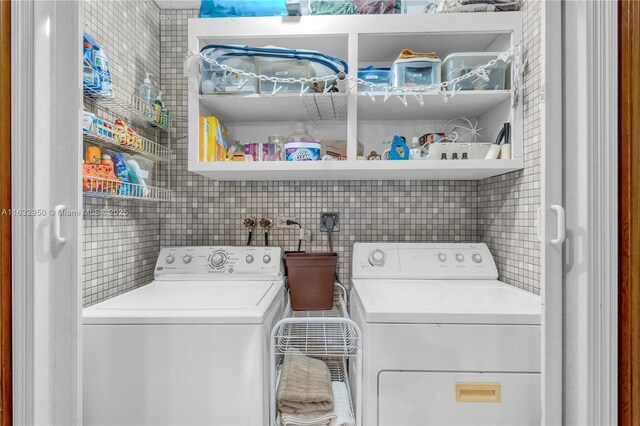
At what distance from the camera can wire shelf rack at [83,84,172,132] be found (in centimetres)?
147

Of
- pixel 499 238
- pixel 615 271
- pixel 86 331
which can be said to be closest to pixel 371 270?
pixel 499 238

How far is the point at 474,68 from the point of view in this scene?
165cm

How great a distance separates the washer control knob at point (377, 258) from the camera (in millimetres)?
1900

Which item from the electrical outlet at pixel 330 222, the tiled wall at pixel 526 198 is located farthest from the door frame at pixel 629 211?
the electrical outlet at pixel 330 222

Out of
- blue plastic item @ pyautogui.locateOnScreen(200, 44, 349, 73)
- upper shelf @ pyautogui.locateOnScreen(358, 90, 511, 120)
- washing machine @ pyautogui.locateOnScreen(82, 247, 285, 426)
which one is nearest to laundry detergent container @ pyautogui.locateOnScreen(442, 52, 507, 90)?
upper shelf @ pyautogui.locateOnScreen(358, 90, 511, 120)

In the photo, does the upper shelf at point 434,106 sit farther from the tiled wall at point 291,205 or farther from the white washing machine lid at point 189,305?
the white washing machine lid at point 189,305

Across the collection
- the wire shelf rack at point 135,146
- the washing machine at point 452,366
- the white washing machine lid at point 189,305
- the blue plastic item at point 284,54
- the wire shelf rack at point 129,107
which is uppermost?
the blue plastic item at point 284,54

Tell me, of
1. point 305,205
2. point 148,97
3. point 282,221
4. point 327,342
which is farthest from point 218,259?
point 148,97

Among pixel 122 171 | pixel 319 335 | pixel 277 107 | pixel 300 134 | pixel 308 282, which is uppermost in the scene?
pixel 277 107

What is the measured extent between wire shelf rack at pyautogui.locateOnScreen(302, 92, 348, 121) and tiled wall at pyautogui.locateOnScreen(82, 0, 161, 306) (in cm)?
90

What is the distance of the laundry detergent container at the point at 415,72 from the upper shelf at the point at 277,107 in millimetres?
269

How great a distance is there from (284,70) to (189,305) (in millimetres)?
1110

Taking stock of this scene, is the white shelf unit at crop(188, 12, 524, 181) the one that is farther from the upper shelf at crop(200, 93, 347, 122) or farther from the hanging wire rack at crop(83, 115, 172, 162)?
the hanging wire rack at crop(83, 115, 172, 162)

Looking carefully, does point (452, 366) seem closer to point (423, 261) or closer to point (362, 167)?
point (423, 261)
